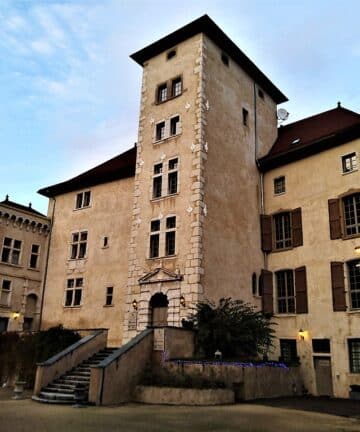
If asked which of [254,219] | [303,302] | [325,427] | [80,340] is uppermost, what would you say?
[254,219]

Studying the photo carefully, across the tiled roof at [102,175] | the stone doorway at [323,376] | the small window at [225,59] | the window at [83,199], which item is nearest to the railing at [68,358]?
the stone doorway at [323,376]

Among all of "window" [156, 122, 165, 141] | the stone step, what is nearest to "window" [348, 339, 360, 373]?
the stone step

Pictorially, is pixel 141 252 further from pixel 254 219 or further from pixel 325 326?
pixel 325 326

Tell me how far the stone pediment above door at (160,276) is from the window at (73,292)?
6.92 metres

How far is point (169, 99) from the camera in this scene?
25391 millimetres

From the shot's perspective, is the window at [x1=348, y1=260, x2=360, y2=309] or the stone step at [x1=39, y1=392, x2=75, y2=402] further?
the window at [x1=348, y1=260, x2=360, y2=309]

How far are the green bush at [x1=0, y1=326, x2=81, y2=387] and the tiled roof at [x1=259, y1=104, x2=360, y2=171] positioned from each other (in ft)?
47.2

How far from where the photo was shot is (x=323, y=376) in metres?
20.7

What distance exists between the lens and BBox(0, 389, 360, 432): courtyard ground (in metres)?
10.7

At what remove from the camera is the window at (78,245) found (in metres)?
28.8

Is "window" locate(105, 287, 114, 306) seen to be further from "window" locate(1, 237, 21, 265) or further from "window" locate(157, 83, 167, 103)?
"window" locate(157, 83, 167, 103)

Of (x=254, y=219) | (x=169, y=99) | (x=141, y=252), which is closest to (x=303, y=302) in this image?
(x=254, y=219)

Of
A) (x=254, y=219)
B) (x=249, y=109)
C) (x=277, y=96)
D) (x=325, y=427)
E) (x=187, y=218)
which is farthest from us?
(x=277, y=96)

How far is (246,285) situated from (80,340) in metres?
8.74
